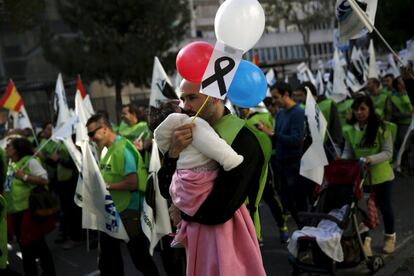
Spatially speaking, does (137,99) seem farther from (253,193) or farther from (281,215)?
(253,193)

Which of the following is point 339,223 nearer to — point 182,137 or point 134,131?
point 182,137

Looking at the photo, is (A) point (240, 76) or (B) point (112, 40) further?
(B) point (112, 40)

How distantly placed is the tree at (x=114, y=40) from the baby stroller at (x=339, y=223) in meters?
22.0

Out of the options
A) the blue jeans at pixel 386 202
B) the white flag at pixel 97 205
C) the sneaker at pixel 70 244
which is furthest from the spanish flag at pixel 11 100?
the blue jeans at pixel 386 202

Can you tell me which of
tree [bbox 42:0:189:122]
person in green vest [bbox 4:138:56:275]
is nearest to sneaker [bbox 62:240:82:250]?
person in green vest [bbox 4:138:56:275]

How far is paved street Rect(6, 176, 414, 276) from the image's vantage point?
5.05 meters

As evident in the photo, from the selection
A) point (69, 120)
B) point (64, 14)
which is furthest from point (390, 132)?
point (64, 14)

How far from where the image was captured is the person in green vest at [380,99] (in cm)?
984

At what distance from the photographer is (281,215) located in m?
6.34

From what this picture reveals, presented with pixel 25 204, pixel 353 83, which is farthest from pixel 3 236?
pixel 353 83

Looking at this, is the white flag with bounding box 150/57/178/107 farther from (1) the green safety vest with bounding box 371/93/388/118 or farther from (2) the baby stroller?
(1) the green safety vest with bounding box 371/93/388/118

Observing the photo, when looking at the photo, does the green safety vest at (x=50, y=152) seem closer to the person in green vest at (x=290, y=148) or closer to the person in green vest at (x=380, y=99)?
the person in green vest at (x=290, y=148)

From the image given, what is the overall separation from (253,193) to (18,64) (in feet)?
106

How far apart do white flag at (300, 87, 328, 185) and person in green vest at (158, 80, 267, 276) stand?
2.64 metres
